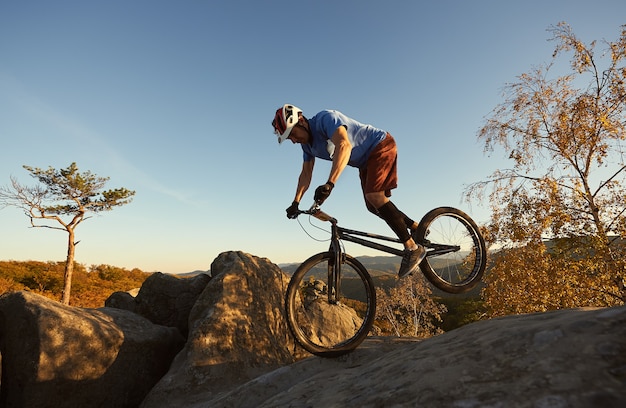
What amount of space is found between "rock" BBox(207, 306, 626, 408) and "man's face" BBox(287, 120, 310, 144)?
10.3ft

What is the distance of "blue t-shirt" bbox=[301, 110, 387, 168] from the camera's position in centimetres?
466

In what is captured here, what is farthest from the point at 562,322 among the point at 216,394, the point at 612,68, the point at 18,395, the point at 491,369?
the point at 612,68

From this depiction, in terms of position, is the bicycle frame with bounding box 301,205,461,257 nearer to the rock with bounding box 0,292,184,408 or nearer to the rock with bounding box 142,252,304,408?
the rock with bounding box 142,252,304,408

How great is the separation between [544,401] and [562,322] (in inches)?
33.7

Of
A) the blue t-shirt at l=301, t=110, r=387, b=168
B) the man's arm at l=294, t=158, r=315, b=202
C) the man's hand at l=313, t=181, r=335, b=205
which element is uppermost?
the blue t-shirt at l=301, t=110, r=387, b=168

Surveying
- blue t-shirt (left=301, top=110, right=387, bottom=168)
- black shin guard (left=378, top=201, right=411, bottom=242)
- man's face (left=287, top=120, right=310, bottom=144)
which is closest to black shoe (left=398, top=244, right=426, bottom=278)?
black shin guard (left=378, top=201, right=411, bottom=242)

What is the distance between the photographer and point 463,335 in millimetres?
2848

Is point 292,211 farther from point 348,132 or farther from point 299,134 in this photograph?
point 348,132

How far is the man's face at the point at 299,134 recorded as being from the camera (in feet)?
15.7

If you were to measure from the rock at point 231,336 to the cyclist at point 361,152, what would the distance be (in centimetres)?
264

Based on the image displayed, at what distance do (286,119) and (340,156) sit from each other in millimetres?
965

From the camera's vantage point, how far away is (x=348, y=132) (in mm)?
4703

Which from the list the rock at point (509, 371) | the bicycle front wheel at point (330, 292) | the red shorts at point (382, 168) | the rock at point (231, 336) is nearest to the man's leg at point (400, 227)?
the red shorts at point (382, 168)

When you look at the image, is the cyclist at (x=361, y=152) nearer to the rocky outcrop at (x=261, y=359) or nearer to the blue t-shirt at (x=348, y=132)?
the blue t-shirt at (x=348, y=132)
